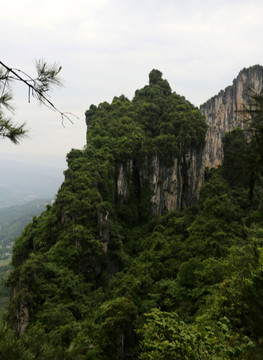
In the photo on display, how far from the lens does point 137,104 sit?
34.0m

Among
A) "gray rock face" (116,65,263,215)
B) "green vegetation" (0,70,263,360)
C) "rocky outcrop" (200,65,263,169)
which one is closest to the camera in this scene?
"green vegetation" (0,70,263,360)

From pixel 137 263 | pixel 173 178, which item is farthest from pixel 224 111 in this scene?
pixel 137 263

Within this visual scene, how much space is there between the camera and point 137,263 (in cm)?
1945

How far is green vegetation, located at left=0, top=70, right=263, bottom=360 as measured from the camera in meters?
4.91

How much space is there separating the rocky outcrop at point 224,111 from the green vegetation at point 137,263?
9.40 meters

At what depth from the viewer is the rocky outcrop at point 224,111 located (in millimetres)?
40000

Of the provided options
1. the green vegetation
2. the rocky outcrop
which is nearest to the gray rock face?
the rocky outcrop

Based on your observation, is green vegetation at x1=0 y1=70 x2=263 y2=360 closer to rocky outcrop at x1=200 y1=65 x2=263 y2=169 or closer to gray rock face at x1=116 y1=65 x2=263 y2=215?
gray rock face at x1=116 y1=65 x2=263 y2=215

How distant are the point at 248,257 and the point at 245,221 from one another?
995 cm

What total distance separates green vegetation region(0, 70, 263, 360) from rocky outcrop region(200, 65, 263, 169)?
30.8 ft

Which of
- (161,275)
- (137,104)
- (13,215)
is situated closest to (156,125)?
(137,104)

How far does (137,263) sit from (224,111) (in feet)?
109

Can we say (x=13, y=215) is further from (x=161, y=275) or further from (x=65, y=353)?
(x=65, y=353)

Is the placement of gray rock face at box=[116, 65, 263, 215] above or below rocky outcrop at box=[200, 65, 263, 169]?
below
